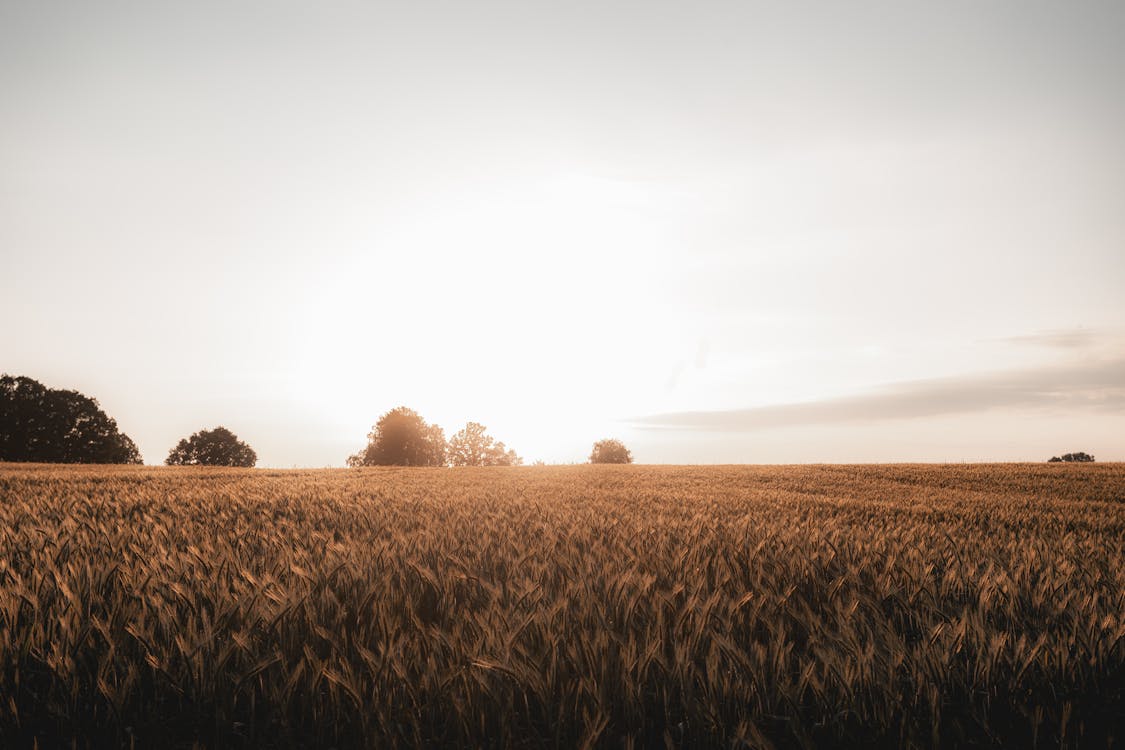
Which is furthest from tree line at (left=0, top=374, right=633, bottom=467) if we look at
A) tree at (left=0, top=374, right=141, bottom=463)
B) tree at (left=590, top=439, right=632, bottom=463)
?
tree at (left=590, top=439, right=632, bottom=463)

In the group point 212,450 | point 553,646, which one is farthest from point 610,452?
point 553,646

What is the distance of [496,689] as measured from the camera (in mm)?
1628

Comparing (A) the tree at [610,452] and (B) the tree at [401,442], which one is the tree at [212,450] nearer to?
(B) the tree at [401,442]

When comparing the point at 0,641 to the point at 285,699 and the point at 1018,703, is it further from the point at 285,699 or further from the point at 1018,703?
the point at 1018,703

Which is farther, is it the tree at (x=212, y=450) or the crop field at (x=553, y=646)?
the tree at (x=212, y=450)

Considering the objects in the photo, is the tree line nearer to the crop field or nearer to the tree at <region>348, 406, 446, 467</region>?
the tree at <region>348, 406, 446, 467</region>

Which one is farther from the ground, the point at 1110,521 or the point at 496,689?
the point at 496,689

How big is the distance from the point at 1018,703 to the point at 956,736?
278 millimetres

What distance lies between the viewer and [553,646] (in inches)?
71.9

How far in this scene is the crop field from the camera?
1550 mm

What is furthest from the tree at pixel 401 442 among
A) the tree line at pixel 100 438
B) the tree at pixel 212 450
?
the tree at pixel 212 450

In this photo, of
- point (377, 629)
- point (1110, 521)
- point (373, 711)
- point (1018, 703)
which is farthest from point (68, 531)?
point (1110, 521)

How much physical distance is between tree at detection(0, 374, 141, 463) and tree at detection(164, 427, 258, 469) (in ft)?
34.6

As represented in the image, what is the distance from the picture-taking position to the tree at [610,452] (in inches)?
3858
